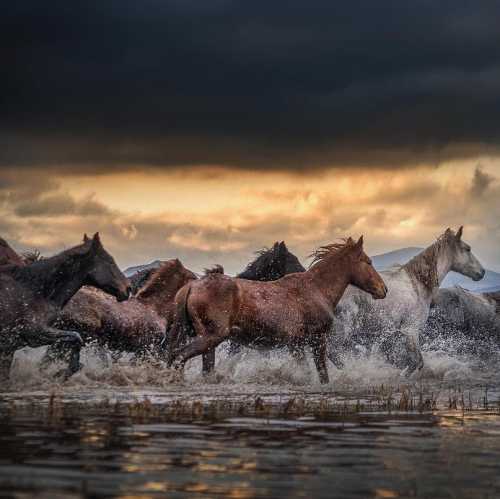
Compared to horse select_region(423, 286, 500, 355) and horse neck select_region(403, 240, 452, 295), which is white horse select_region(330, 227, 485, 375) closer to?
horse neck select_region(403, 240, 452, 295)

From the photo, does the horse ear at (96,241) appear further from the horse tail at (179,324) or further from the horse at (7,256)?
the horse tail at (179,324)

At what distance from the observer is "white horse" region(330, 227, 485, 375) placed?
65.1 ft

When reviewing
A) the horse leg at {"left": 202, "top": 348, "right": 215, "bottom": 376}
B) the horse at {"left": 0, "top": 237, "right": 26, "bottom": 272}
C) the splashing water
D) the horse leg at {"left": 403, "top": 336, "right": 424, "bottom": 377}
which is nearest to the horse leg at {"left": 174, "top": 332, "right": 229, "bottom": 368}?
the horse leg at {"left": 202, "top": 348, "right": 215, "bottom": 376}

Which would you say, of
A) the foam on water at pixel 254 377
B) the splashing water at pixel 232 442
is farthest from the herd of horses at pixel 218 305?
the splashing water at pixel 232 442

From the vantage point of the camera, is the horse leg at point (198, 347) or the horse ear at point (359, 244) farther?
the horse ear at point (359, 244)

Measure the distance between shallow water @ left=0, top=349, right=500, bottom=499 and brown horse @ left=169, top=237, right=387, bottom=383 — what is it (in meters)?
1.78

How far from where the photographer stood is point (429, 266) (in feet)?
70.0

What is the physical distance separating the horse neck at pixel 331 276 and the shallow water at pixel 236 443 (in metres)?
3.45

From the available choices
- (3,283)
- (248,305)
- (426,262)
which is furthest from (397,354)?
(3,283)

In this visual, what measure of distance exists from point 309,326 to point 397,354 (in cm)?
392

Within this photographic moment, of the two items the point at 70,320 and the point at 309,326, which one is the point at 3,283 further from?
the point at 309,326

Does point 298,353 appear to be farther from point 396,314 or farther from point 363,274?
point 396,314

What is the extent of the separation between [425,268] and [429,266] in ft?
0.38

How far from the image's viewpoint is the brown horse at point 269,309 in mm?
15750
